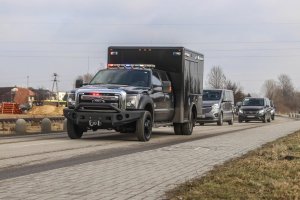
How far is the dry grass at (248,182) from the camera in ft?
22.5

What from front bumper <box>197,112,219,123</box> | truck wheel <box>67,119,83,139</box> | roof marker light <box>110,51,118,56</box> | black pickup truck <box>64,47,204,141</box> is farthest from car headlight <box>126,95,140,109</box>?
front bumper <box>197,112,219,123</box>

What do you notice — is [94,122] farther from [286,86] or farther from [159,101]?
[286,86]

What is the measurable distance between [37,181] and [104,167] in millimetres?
1856

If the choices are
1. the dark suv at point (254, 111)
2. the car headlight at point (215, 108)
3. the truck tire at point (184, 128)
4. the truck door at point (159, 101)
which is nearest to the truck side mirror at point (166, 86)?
the truck door at point (159, 101)

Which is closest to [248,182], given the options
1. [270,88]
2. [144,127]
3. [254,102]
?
[144,127]

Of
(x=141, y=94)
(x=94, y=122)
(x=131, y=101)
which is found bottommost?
(x=94, y=122)

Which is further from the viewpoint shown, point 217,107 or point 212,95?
point 212,95

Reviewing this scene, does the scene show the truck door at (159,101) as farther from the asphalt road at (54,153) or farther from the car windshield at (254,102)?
the car windshield at (254,102)

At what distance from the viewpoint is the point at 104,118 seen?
1506 centimetres

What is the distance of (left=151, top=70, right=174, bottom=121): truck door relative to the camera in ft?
54.6

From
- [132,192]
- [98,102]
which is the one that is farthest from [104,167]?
[98,102]

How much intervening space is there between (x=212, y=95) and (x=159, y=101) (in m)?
15.1

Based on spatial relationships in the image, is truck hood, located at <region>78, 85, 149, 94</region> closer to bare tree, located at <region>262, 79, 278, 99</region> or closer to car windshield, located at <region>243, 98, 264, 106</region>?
car windshield, located at <region>243, 98, 264, 106</region>

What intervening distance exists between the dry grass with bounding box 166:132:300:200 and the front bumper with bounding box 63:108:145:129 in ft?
16.7
